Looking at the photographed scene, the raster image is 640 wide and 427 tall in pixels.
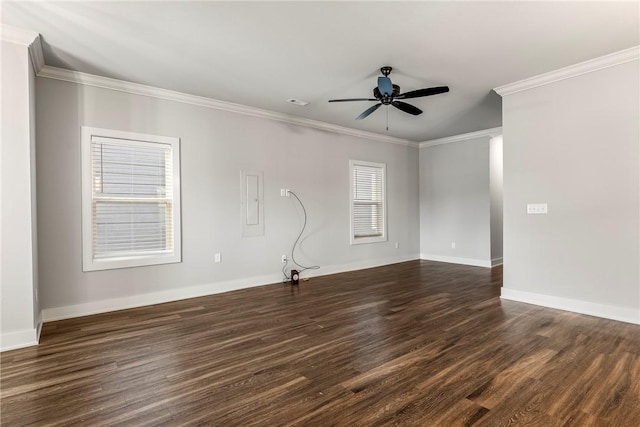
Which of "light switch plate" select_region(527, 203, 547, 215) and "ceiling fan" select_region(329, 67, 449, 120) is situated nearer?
A: "ceiling fan" select_region(329, 67, 449, 120)

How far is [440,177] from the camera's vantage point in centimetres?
754

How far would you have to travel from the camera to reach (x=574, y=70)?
377cm

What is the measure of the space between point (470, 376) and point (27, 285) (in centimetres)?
385

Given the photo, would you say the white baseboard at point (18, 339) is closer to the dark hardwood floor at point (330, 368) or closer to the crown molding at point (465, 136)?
the dark hardwood floor at point (330, 368)

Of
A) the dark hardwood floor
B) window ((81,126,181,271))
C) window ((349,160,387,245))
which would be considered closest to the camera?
the dark hardwood floor

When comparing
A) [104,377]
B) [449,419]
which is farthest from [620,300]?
[104,377]

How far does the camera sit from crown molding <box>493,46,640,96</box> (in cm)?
342

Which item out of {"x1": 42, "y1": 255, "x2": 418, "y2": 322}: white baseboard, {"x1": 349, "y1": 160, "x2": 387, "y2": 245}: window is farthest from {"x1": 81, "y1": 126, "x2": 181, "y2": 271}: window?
{"x1": 349, "y1": 160, "x2": 387, "y2": 245}: window

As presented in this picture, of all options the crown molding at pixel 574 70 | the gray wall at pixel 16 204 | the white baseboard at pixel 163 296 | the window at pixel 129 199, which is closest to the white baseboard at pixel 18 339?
the gray wall at pixel 16 204

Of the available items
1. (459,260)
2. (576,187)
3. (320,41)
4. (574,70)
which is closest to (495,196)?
(459,260)

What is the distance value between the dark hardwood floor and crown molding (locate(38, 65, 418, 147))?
2.74 m

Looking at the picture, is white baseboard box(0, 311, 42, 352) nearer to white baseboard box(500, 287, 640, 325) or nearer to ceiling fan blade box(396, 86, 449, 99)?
ceiling fan blade box(396, 86, 449, 99)

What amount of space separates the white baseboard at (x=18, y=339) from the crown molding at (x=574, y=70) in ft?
19.1

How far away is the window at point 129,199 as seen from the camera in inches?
154
